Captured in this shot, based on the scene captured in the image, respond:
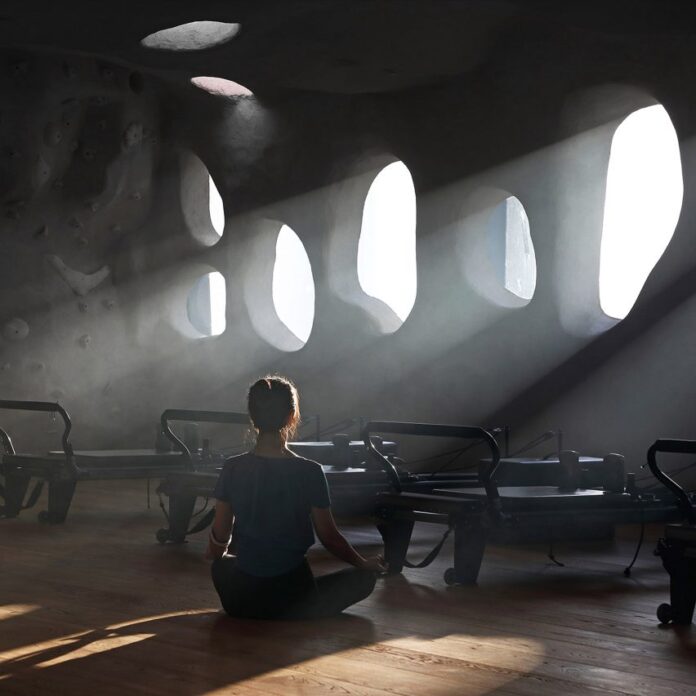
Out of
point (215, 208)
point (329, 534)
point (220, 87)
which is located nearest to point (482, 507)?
point (329, 534)

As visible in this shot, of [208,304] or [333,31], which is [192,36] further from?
[208,304]

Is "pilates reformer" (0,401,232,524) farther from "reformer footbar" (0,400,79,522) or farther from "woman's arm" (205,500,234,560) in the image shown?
"woman's arm" (205,500,234,560)

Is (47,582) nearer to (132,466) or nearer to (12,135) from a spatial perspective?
(132,466)

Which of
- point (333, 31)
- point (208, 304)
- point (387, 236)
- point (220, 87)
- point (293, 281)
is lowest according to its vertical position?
point (208, 304)

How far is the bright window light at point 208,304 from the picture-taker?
1217 centimetres

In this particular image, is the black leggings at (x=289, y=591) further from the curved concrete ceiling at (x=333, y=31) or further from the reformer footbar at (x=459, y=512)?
the curved concrete ceiling at (x=333, y=31)

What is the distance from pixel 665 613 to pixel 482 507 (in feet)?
3.25

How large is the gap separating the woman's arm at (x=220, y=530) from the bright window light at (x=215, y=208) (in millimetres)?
8099

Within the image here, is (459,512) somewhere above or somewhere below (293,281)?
below

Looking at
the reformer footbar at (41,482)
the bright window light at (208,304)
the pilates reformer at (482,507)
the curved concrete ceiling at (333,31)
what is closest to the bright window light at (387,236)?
the curved concrete ceiling at (333,31)

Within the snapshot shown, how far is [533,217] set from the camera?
340 inches

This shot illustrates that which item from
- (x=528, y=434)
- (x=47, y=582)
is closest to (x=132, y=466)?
(x=47, y=582)

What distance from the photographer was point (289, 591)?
373 centimetres

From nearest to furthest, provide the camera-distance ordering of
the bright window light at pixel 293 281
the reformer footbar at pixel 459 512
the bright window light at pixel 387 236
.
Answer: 1. the reformer footbar at pixel 459 512
2. the bright window light at pixel 387 236
3. the bright window light at pixel 293 281
